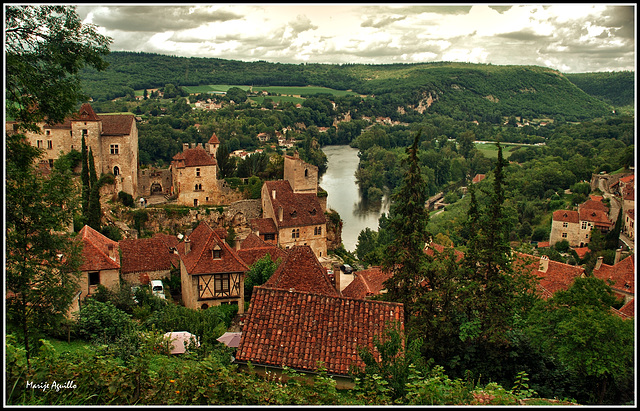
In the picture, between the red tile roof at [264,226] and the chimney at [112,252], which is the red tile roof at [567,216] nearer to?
the red tile roof at [264,226]

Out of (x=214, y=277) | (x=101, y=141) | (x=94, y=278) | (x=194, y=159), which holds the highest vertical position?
(x=101, y=141)

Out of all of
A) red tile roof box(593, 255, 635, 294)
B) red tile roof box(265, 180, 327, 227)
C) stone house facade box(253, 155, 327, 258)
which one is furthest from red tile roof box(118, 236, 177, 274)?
red tile roof box(593, 255, 635, 294)

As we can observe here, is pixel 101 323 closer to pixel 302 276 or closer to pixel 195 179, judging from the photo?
pixel 302 276

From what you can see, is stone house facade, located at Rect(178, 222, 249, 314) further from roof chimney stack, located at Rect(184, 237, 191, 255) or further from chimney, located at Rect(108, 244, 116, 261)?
chimney, located at Rect(108, 244, 116, 261)

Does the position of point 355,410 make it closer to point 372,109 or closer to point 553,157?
point 553,157

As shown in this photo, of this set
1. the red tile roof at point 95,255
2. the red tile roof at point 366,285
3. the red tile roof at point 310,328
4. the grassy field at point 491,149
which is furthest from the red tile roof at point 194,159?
the grassy field at point 491,149

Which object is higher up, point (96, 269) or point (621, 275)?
point (96, 269)

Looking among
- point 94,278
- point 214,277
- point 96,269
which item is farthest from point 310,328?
point 94,278
